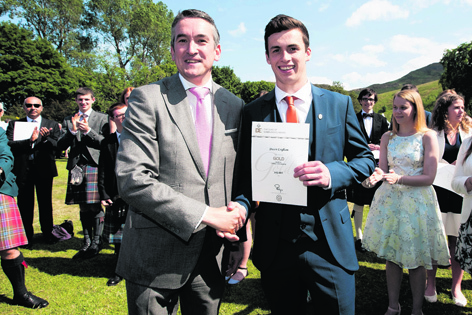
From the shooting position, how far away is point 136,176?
1672 millimetres

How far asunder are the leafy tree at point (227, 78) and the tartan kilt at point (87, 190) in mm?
56379

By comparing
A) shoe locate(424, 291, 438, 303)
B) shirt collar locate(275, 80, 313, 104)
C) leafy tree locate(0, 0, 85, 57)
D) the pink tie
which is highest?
leafy tree locate(0, 0, 85, 57)

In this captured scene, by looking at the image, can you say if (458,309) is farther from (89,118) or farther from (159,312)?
(89,118)

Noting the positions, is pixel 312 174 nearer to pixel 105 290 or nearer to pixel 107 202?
pixel 105 290

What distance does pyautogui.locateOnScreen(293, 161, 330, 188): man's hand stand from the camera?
1.77 meters

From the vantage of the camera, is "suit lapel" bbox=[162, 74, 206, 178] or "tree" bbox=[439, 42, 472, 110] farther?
"tree" bbox=[439, 42, 472, 110]

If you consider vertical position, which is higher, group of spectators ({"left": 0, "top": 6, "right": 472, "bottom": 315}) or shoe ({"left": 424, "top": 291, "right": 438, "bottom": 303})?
group of spectators ({"left": 0, "top": 6, "right": 472, "bottom": 315})

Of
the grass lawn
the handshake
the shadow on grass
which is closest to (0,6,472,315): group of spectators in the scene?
the handshake

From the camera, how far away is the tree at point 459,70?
150 ft

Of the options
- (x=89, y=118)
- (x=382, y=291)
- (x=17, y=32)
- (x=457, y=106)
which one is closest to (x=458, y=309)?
(x=382, y=291)

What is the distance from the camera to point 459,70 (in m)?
47.4

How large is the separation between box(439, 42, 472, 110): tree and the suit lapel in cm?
5612

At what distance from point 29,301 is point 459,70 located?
201 ft

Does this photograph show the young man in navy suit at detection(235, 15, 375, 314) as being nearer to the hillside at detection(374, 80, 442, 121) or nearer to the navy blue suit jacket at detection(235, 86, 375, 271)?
the navy blue suit jacket at detection(235, 86, 375, 271)
